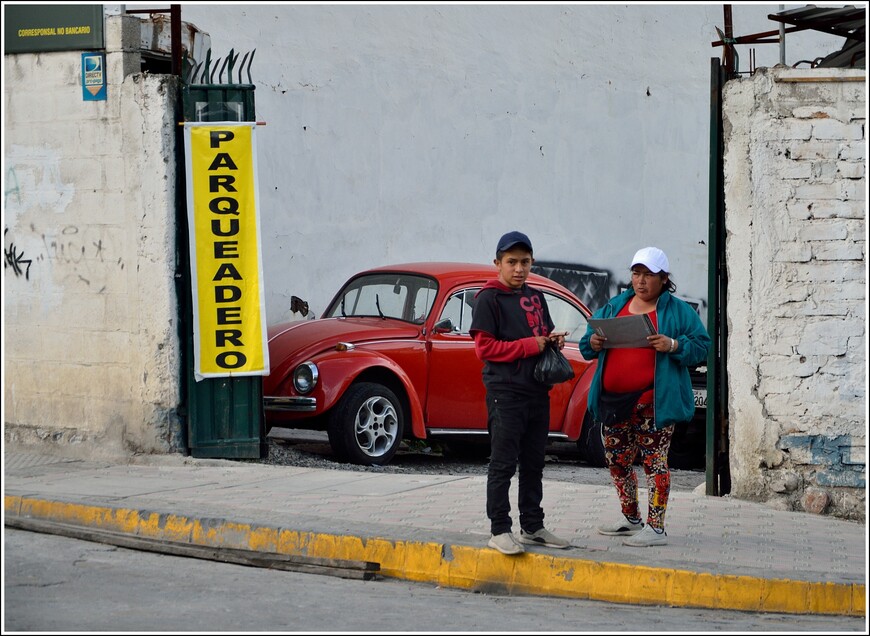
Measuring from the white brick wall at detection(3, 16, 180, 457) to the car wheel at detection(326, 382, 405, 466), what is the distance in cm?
139

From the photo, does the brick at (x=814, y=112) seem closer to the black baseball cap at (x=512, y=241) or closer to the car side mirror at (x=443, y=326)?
the black baseball cap at (x=512, y=241)

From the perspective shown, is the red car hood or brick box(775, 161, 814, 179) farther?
the red car hood

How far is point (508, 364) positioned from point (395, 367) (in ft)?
15.0

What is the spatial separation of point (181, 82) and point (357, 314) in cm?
285

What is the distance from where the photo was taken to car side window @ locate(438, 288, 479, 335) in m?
11.7

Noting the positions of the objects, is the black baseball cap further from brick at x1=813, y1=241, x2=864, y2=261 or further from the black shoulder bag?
brick at x1=813, y1=241, x2=864, y2=261

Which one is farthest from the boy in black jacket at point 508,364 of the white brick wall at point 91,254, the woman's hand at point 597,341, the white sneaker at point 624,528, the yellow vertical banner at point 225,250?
the white brick wall at point 91,254

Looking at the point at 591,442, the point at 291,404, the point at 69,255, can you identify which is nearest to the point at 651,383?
the point at 291,404

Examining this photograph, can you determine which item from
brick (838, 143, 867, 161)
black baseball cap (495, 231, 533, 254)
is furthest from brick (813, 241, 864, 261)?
black baseball cap (495, 231, 533, 254)

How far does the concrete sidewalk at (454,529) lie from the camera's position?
20.7ft

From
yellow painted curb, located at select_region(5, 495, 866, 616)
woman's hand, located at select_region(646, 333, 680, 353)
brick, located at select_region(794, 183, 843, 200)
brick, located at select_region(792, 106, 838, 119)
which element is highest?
brick, located at select_region(792, 106, 838, 119)

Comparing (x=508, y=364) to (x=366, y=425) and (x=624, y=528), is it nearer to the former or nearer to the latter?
(x=624, y=528)

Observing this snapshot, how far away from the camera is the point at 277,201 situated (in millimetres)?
14531

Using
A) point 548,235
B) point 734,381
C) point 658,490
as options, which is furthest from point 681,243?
point 658,490
